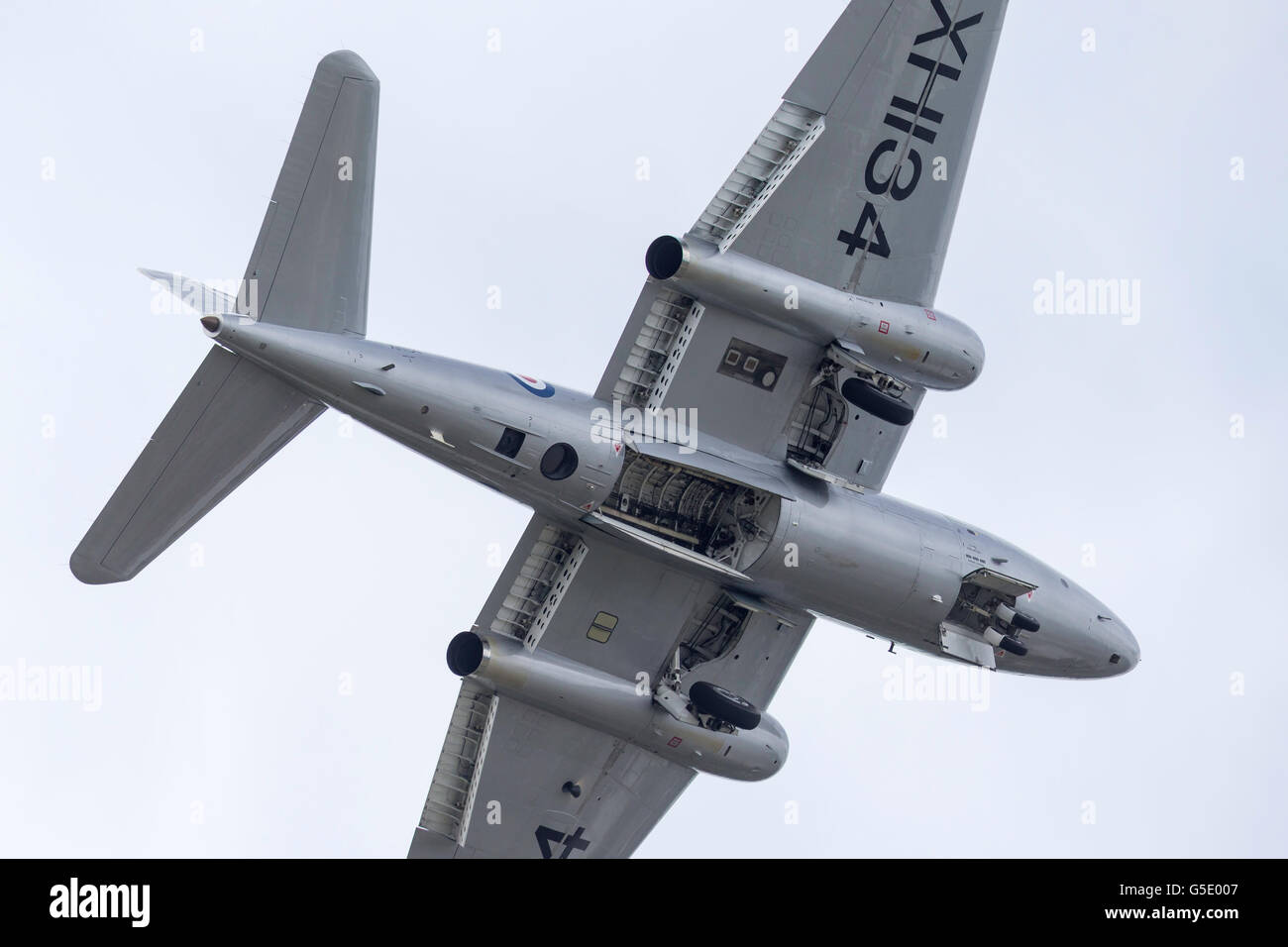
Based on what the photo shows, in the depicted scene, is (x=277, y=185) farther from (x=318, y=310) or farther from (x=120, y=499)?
(x=120, y=499)

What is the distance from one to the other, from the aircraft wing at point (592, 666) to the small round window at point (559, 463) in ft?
8.65

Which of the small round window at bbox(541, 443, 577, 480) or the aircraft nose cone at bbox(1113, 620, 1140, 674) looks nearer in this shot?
the small round window at bbox(541, 443, 577, 480)

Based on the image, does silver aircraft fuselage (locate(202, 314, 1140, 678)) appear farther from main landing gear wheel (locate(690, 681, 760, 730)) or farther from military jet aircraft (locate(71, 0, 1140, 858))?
main landing gear wheel (locate(690, 681, 760, 730))

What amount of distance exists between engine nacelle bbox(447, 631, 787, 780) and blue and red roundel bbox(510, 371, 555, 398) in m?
4.99

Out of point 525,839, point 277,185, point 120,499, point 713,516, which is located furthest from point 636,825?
point 277,185

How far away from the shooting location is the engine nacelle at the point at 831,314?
94.3 ft

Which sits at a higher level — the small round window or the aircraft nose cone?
the small round window

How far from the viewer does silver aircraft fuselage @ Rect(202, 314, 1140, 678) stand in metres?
26.9

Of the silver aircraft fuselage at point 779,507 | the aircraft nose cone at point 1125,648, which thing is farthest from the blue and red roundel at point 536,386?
the aircraft nose cone at point 1125,648

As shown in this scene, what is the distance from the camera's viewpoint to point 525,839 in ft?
111

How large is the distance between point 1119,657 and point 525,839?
12.1m

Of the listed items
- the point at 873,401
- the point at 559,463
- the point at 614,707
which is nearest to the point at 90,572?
the point at 559,463
